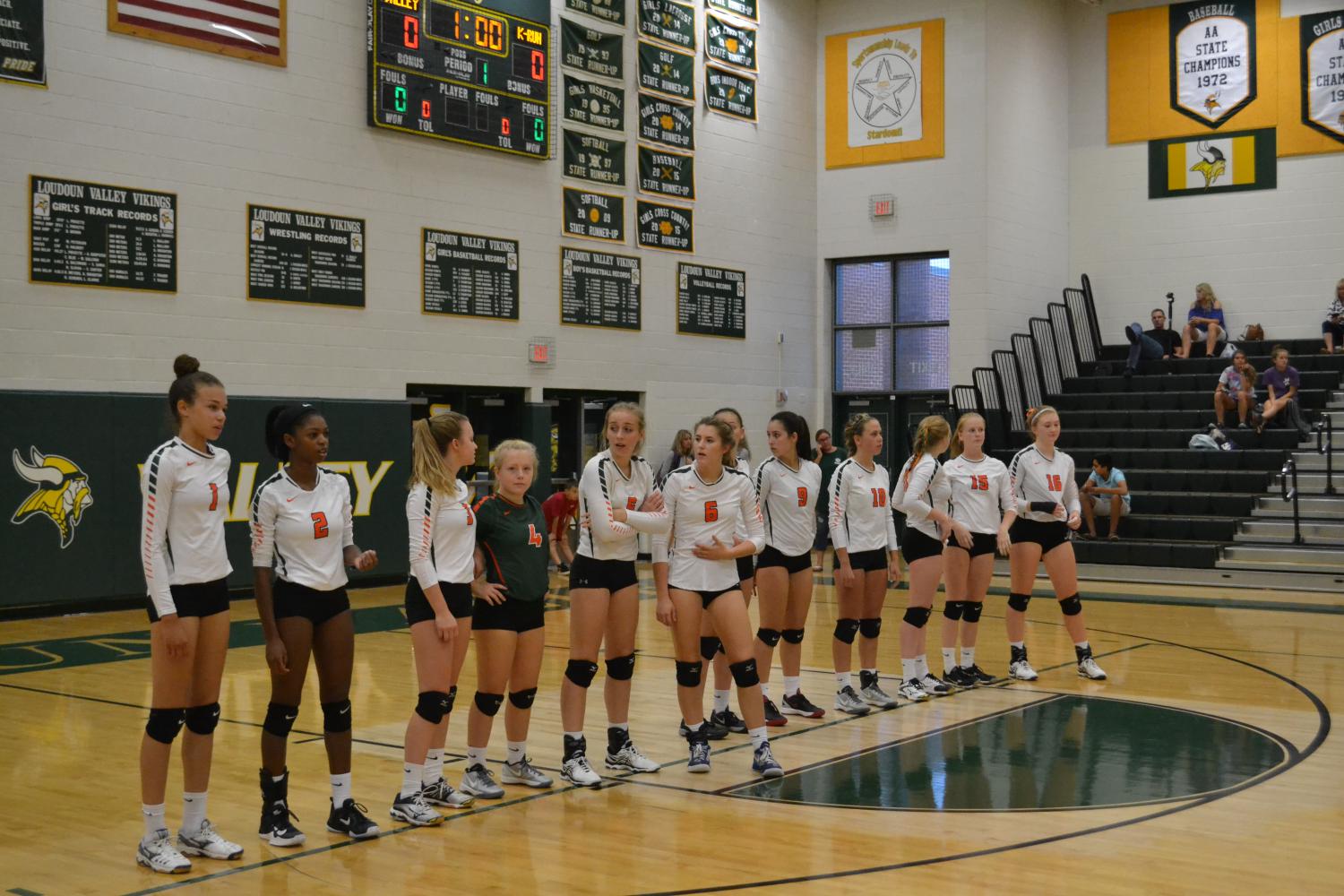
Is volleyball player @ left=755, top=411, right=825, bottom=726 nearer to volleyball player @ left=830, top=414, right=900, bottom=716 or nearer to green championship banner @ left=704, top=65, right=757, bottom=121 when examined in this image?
volleyball player @ left=830, top=414, right=900, bottom=716

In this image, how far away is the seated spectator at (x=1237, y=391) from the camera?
18234 millimetres

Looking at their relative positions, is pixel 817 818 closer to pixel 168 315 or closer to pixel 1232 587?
pixel 168 315

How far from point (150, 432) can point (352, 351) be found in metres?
2.62

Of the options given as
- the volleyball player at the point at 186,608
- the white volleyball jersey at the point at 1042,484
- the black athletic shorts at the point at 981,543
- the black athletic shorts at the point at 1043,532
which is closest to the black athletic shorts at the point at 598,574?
the volleyball player at the point at 186,608

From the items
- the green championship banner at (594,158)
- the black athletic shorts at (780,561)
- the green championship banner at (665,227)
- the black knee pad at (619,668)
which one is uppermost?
the green championship banner at (594,158)

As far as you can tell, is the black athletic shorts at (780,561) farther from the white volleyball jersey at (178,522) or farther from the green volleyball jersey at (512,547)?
the white volleyball jersey at (178,522)

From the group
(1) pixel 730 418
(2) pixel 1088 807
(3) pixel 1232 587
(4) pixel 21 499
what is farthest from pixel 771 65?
(2) pixel 1088 807

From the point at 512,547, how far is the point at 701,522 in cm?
108

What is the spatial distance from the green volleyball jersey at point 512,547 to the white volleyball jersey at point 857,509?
2650 millimetres

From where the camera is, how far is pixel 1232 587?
15695mm

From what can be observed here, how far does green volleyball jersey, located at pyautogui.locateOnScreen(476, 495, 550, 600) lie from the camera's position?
620 cm

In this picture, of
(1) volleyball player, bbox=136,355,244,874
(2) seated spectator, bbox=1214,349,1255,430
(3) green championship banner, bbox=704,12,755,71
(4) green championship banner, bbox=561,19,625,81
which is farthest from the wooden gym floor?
(3) green championship banner, bbox=704,12,755,71

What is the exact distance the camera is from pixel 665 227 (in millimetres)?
19047

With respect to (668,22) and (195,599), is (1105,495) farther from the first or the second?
(195,599)
